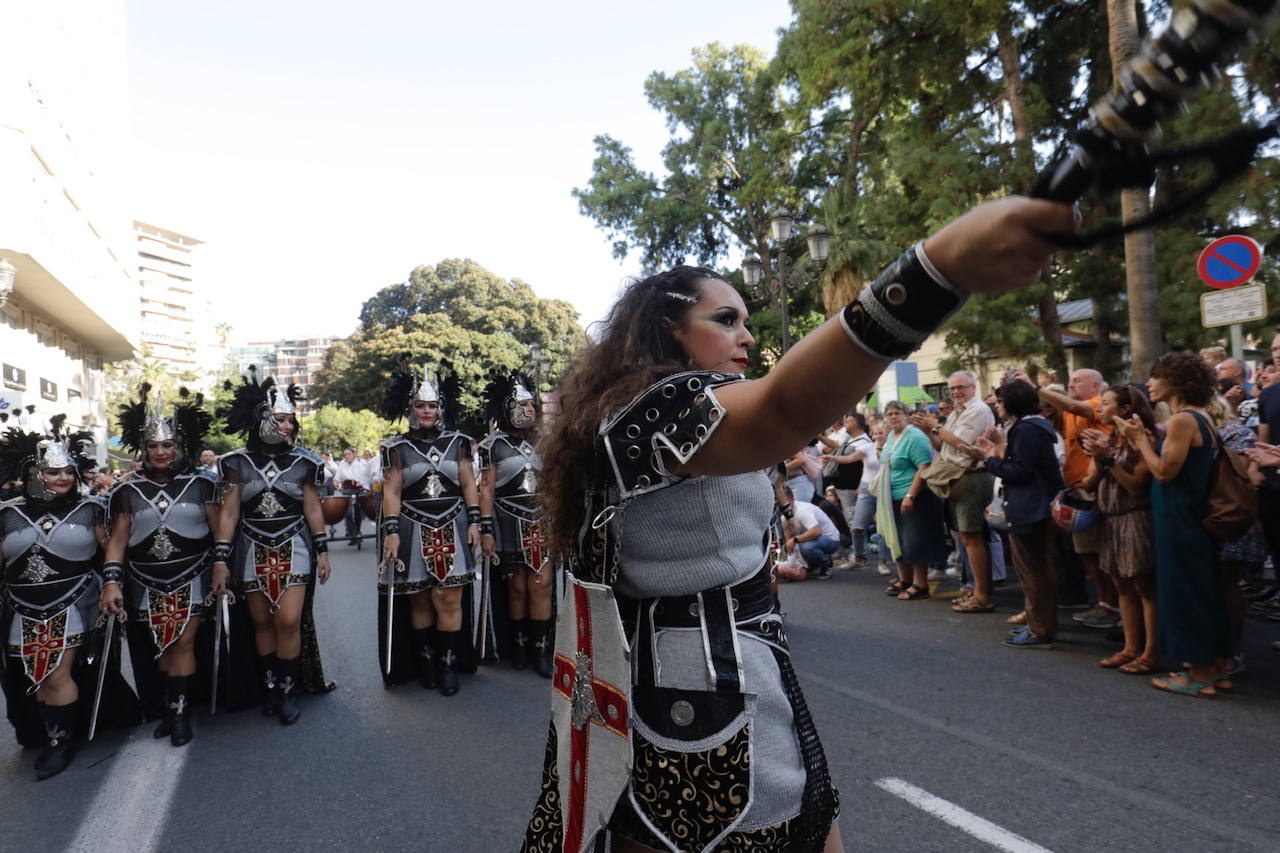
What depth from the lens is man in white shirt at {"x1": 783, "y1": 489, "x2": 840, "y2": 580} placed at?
8594 millimetres

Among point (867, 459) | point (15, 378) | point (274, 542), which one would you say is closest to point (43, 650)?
Answer: point (274, 542)

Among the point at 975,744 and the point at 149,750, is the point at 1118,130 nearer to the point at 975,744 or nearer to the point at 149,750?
the point at 975,744

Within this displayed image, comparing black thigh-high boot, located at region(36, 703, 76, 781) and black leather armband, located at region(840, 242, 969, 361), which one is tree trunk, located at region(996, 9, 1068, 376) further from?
black leather armband, located at region(840, 242, 969, 361)

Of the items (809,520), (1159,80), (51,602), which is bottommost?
(51,602)

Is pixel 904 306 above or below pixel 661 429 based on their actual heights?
above

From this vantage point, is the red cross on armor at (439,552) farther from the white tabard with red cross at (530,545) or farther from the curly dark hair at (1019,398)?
the curly dark hair at (1019,398)

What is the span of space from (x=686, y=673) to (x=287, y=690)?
469cm

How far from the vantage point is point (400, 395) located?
259 inches

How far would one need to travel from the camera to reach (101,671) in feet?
17.0

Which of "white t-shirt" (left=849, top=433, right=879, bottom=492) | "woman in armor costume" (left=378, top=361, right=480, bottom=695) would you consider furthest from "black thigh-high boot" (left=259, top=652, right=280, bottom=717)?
"white t-shirt" (left=849, top=433, right=879, bottom=492)

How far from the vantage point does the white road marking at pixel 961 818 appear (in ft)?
10.5

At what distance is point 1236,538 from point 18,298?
1157 inches

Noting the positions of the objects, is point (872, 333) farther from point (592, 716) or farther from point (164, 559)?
point (164, 559)

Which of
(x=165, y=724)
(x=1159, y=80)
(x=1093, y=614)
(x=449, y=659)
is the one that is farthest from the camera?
(x=1093, y=614)
